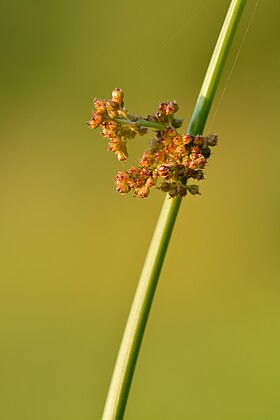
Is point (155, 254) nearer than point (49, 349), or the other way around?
point (155, 254)

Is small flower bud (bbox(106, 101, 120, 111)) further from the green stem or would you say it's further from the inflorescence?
the green stem

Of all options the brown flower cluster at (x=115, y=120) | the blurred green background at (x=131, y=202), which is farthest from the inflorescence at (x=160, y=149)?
the blurred green background at (x=131, y=202)

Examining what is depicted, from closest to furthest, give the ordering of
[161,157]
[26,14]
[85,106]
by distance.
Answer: [161,157]
[85,106]
[26,14]

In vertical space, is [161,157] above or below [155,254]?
above

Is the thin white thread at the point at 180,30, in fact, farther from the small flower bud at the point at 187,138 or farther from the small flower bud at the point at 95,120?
the small flower bud at the point at 187,138

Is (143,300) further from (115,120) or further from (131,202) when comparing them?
(131,202)

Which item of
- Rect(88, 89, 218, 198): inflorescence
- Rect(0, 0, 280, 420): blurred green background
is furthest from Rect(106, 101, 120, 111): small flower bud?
Rect(0, 0, 280, 420): blurred green background

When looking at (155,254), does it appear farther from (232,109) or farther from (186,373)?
(232,109)

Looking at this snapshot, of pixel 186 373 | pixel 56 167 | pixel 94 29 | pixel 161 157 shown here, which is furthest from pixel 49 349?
pixel 161 157
